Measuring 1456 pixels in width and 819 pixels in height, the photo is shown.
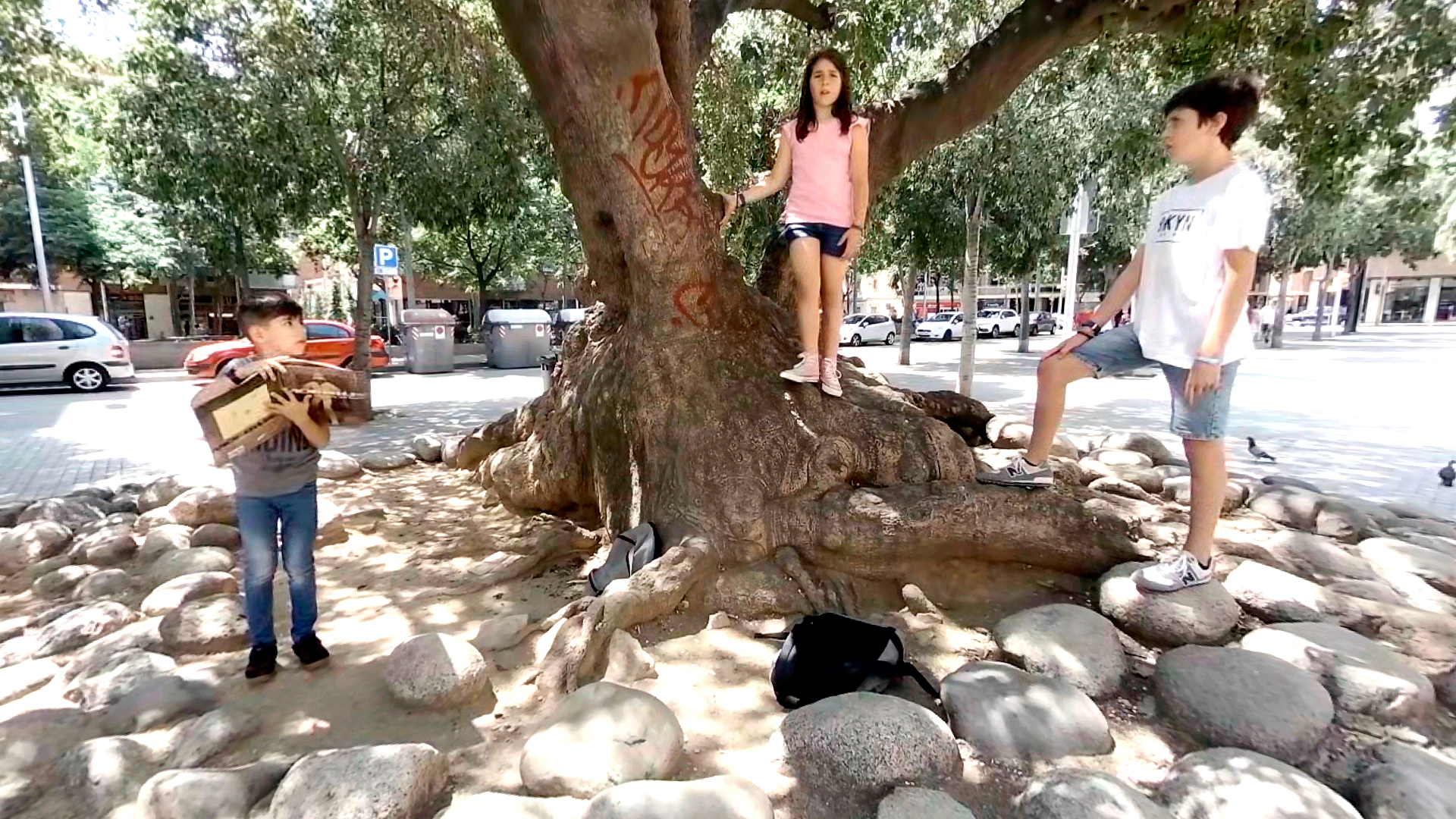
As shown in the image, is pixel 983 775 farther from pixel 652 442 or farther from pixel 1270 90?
pixel 1270 90

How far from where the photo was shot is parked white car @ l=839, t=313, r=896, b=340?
28.9 meters

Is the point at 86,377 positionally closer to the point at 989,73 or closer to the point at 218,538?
the point at 218,538

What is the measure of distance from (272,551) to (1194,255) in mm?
3534

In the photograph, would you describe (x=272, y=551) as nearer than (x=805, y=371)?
Yes

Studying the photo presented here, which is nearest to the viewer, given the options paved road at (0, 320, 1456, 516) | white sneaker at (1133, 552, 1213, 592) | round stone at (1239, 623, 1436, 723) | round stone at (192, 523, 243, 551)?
round stone at (1239, 623, 1436, 723)

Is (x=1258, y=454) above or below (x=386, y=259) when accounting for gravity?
below

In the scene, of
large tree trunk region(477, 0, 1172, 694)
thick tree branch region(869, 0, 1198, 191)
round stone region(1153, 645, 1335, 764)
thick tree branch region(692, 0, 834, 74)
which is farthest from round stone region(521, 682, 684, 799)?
thick tree branch region(869, 0, 1198, 191)

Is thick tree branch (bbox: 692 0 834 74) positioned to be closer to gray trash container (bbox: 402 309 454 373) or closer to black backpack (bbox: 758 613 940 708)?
black backpack (bbox: 758 613 940 708)

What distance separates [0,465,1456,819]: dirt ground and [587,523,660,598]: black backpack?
27cm

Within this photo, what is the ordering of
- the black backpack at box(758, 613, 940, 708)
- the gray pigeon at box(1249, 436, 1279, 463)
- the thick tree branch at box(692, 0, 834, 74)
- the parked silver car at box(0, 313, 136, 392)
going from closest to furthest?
the black backpack at box(758, 613, 940, 708)
the thick tree branch at box(692, 0, 834, 74)
the gray pigeon at box(1249, 436, 1279, 463)
the parked silver car at box(0, 313, 136, 392)

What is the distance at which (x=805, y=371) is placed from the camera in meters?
3.77

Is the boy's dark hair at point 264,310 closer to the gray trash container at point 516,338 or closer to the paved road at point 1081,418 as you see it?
the paved road at point 1081,418

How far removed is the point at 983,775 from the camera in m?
2.15

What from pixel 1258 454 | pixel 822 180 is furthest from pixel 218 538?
pixel 1258 454
